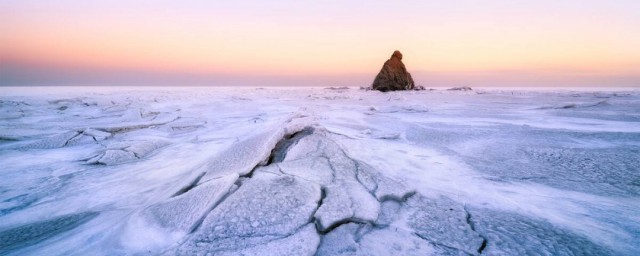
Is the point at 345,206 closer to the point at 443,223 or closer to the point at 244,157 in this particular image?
the point at 443,223

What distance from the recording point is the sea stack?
22.5 m

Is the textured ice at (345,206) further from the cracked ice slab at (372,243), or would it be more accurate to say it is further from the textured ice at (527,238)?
the textured ice at (527,238)

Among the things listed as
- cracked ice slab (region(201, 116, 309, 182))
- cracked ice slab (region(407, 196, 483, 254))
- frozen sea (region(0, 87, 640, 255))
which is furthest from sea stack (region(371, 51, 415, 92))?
cracked ice slab (region(407, 196, 483, 254))

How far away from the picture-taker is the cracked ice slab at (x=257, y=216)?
1.25m

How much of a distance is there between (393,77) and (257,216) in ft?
72.6

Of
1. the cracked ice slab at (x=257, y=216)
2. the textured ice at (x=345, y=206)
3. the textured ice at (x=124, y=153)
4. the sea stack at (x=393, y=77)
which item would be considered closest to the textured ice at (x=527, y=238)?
the textured ice at (x=345, y=206)

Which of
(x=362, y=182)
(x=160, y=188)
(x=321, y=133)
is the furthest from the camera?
(x=321, y=133)

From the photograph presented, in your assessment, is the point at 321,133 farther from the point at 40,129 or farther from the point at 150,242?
the point at 40,129

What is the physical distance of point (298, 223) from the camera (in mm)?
1365

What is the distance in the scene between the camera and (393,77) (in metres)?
22.4

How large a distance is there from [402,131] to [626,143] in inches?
90.8

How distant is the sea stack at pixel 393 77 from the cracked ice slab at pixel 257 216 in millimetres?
21691

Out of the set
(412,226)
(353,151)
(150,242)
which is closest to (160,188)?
(150,242)

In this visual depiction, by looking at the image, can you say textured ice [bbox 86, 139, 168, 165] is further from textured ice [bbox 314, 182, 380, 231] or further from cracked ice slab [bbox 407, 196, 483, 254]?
cracked ice slab [bbox 407, 196, 483, 254]
